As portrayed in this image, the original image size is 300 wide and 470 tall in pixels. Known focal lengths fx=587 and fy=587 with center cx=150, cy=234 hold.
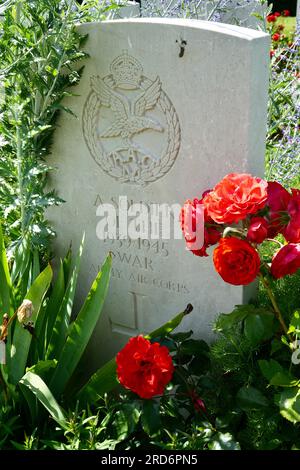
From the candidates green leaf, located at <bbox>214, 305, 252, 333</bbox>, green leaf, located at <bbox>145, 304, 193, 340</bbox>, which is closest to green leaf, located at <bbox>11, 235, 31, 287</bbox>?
green leaf, located at <bbox>145, 304, 193, 340</bbox>

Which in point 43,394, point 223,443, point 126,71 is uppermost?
point 126,71

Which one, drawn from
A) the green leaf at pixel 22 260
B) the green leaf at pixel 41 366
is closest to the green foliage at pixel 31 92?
the green leaf at pixel 22 260

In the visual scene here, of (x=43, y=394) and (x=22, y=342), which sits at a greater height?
(x=22, y=342)

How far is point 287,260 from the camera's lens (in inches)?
72.1

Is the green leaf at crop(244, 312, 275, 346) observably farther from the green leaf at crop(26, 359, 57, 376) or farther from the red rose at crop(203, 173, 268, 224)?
the green leaf at crop(26, 359, 57, 376)

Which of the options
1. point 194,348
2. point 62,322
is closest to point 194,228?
point 194,348

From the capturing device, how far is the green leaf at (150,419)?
193 centimetres

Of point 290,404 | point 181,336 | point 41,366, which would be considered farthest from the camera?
point 181,336

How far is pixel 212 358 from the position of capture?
2184mm

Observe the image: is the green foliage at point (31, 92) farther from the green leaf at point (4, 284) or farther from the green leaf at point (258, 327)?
the green leaf at point (258, 327)

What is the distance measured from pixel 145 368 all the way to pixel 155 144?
85cm

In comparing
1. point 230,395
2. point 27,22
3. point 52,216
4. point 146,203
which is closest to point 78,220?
point 52,216

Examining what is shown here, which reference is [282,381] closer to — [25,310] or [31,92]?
[25,310]
